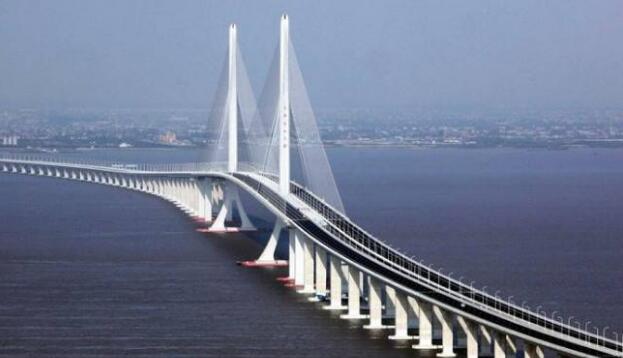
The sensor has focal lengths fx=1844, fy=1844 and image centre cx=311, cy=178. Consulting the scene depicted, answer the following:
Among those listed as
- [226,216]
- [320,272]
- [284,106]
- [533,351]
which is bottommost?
[226,216]

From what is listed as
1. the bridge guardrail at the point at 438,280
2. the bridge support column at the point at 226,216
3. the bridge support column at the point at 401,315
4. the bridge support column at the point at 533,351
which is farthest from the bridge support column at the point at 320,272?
the bridge support column at the point at 226,216

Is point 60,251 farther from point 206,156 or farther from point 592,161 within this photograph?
point 592,161

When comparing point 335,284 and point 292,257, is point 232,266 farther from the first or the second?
point 335,284

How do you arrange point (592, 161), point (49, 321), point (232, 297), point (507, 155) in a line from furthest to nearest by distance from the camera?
point (507, 155) → point (592, 161) → point (232, 297) → point (49, 321)

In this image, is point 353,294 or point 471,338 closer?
point 471,338

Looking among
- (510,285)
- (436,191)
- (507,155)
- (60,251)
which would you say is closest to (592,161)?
(507,155)

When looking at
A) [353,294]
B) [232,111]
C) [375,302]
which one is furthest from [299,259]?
[232,111]

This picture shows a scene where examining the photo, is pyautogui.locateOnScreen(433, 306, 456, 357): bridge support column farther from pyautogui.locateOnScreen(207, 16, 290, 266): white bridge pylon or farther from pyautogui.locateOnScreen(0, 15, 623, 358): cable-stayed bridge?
pyautogui.locateOnScreen(207, 16, 290, 266): white bridge pylon
